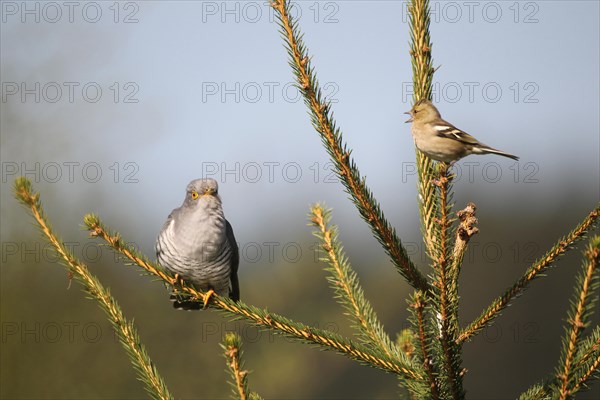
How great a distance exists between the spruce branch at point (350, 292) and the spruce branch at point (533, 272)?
15.7 inches

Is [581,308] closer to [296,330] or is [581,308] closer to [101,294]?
[296,330]

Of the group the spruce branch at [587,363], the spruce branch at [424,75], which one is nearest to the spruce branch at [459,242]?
the spruce branch at [424,75]

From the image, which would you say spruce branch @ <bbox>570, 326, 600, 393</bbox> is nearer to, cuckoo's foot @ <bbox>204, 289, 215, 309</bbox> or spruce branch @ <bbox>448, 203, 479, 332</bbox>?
spruce branch @ <bbox>448, 203, 479, 332</bbox>

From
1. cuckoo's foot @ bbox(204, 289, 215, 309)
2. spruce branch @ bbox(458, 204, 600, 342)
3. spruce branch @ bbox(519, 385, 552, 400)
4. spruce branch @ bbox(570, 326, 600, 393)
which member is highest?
spruce branch @ bbox(458, 204, 600, 342)

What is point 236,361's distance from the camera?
2.34 metres

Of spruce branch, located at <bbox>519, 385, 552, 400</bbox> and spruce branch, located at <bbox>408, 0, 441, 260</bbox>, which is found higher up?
spruce branch, located at <bbox>408, 0, 441, 260</bbox>

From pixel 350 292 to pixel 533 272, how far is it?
31.8 inches

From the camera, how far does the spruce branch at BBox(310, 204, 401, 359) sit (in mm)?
2853

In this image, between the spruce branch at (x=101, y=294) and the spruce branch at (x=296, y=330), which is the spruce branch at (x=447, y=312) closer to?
the spruce branch at (x=296, y=330)

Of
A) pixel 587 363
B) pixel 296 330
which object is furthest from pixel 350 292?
pixel 587 363

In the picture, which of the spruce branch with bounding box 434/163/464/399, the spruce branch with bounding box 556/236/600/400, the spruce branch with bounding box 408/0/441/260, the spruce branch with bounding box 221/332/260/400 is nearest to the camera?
the spruce branch with bounding box 556/236/600/400

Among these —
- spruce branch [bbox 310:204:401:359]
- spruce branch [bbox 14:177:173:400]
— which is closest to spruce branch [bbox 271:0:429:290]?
spruce branch [bbox 310:204:401:359]

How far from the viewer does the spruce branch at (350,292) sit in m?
2.85

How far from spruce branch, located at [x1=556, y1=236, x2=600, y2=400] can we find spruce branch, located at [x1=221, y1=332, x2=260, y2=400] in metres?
1.14
